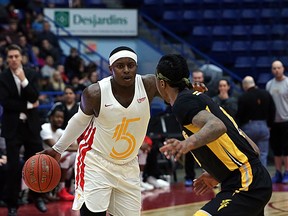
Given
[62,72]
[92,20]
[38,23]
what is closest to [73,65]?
[62,72]

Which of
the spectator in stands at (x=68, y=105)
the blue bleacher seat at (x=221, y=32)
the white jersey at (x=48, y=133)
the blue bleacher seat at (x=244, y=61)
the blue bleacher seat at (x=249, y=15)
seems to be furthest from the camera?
the blue bleacher seat at (x=249, y=15)

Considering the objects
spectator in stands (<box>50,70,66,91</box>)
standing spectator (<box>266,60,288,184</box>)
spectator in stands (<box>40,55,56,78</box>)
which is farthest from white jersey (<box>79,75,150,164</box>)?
spectator in stands (<box>40,55,56,78</box>)

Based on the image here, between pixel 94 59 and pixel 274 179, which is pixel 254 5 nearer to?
pixel 94 59

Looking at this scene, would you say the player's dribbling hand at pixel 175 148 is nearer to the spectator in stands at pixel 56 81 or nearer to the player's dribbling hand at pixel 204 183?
the player's dribbling hand at pixel 204 183

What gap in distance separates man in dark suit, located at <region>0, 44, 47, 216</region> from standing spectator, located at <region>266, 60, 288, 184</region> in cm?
493

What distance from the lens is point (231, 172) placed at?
15.6 feet

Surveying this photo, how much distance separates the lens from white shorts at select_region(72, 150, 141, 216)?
5.85 meters

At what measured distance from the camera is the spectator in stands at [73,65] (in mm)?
15741

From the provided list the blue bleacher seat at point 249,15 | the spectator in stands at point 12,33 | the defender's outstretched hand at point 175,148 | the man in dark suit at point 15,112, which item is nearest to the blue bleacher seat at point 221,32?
the blue bleacher seat at point 249,15

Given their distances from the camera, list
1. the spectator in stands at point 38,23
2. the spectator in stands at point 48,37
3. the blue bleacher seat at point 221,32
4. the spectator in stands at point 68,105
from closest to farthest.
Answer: the spectator in stands at point 68,105, the spectator in stands at point 48,37, the spectator in stands at point 38,23, the blue bleacher seat at point 221,32

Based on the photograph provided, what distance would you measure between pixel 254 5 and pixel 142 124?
46.2 feet

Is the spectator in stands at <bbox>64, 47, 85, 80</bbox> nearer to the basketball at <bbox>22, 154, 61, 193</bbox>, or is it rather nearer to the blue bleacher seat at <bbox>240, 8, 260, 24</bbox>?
the blue bleacher seat at <bbox>240, 8, 260, 24</bbox>

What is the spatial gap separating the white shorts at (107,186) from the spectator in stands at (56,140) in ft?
15.3

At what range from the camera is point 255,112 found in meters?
12.4
